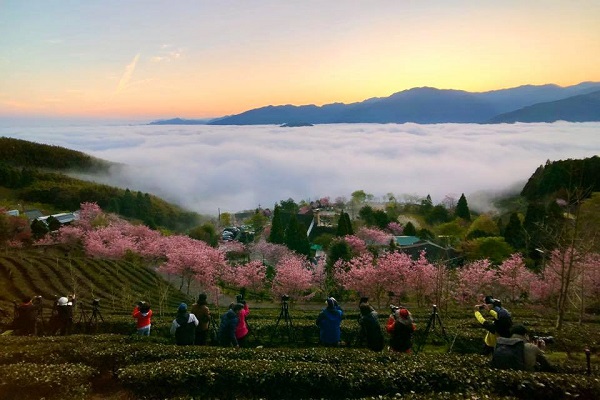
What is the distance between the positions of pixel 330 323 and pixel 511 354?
5220 mm

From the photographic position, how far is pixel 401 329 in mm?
10945

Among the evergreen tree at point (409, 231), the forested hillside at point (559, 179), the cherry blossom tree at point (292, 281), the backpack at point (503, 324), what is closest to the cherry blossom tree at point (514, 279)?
the cherry blossom tree at point (292, 281)

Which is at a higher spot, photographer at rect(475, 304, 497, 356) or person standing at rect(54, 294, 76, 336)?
photographer at rect(475, 304, 497, 356)

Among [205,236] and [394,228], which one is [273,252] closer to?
[205,236]

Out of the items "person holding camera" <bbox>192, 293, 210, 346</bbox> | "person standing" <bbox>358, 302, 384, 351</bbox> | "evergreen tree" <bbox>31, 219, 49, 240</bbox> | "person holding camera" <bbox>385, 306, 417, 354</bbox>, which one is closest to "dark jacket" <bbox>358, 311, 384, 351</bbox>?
"person standing" <bbox>358, 302, 384, 351</bbox>

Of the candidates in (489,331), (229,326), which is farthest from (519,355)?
(229,326)

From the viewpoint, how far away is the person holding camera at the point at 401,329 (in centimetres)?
1083

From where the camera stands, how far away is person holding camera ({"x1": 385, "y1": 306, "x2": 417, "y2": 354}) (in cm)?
1083

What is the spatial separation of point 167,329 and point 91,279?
76.5ft

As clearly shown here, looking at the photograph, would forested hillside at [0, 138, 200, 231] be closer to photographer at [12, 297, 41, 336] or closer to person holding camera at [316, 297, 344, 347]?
photographer at [12, 297, 41, 336]

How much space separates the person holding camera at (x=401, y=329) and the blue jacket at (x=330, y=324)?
1704 mm

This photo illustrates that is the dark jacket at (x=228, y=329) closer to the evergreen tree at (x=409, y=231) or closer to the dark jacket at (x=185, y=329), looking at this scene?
the dark jacket at (x=185, y=329)

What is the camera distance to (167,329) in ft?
53.8

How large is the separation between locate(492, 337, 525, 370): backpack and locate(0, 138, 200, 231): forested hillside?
67.5m
